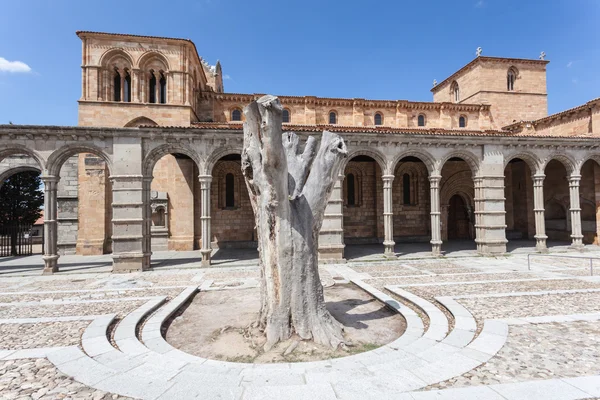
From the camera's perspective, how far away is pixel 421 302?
726cm

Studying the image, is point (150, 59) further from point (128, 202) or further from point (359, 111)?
point (359, 111)

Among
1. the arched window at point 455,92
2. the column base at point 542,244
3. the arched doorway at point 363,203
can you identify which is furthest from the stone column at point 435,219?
the arched window at point 455,92

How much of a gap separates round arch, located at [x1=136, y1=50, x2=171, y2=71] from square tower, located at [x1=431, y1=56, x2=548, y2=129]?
26.2m

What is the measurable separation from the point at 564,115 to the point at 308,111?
59.5 ft

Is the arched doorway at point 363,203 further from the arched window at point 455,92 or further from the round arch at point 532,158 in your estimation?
the arched window at point 455,92

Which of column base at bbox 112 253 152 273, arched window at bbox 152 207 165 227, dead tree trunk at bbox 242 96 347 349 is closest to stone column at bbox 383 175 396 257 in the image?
dead tree trunk at bbox 242 96 347 349

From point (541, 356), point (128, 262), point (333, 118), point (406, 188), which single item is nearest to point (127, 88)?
point (128, 262)

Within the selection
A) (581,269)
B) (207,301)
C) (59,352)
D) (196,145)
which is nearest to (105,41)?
(196,145)

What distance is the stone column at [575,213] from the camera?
16.3 meters

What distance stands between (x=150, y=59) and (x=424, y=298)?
2251 centimetres

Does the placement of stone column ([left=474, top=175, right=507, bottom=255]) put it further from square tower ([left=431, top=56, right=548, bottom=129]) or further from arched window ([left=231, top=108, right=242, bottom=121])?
arched window ([left=231, top=108, right=242, bottom=121])

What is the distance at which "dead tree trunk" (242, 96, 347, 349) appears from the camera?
16.5ft

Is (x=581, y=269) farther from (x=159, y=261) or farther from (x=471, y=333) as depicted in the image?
(x=159, y=261)

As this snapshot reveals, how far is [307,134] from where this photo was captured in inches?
570
